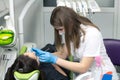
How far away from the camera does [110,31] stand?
3.26 m

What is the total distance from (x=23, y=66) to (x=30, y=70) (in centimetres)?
6

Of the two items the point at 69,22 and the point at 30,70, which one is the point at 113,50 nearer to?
the point at 69,22

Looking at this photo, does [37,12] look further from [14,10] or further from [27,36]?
[14,10]

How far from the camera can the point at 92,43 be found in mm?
1772

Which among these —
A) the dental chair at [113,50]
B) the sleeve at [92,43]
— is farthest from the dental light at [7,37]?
the dental chair at [113,50]

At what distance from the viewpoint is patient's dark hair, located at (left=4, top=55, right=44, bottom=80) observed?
1.59 m

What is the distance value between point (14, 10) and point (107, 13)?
4.66 feet

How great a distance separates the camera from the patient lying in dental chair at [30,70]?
59.2 inches

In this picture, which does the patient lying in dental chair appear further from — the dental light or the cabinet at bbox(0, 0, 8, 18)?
the cabinet at bbox(0, 0, 8, 18)

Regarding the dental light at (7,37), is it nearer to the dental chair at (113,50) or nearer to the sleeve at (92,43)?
the sleeve at (92,43)

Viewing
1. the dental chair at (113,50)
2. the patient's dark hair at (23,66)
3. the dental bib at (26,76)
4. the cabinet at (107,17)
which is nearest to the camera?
the dental bib at (26,76)

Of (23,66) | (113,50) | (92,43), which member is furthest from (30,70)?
(113,50)

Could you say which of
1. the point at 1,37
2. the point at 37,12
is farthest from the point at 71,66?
the point at 37,12

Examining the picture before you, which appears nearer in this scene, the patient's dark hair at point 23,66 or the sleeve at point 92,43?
the patient's dark hair at point 23,66
